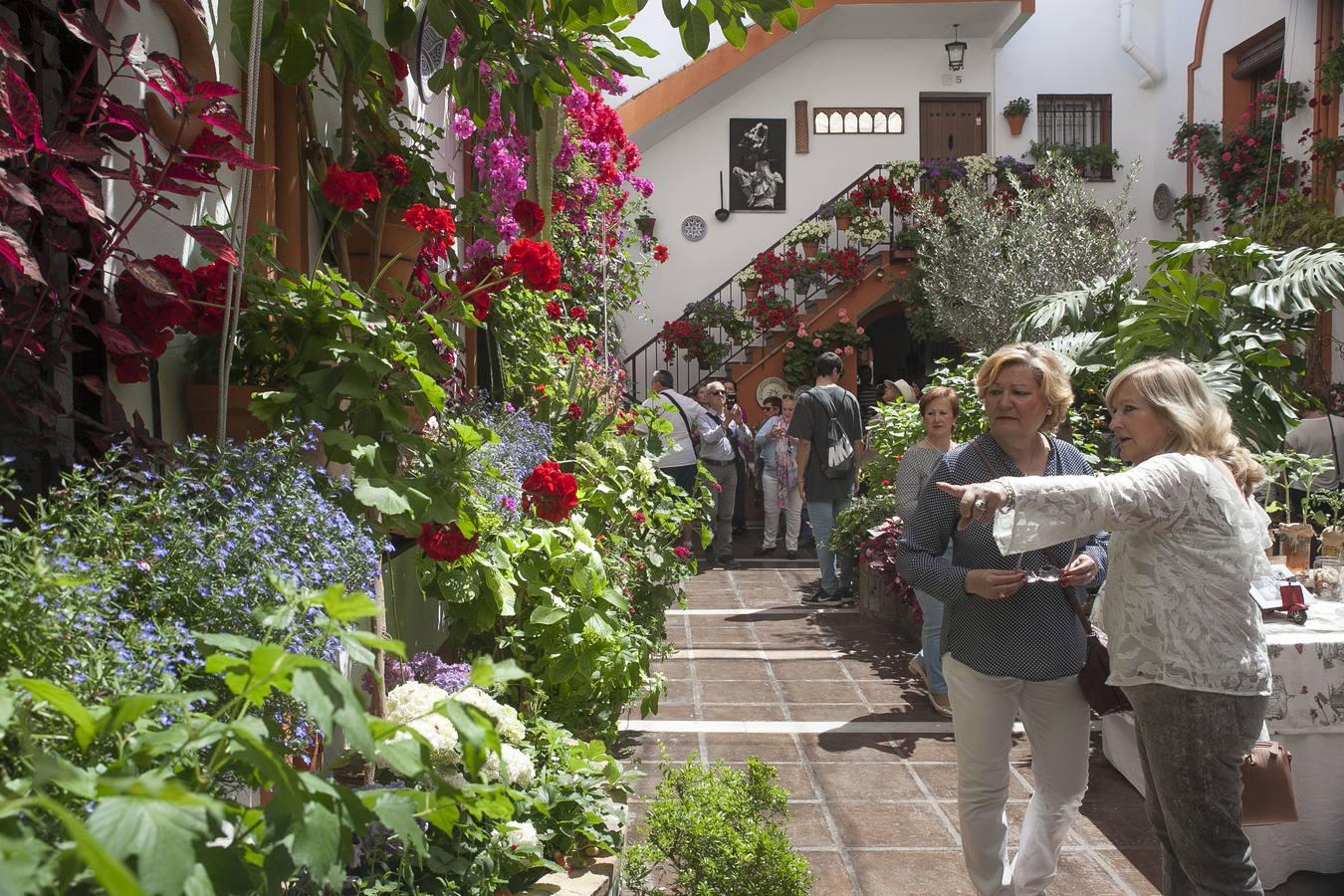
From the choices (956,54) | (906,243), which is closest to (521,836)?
(906,243)

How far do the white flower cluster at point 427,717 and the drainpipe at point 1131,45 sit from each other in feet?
55.7

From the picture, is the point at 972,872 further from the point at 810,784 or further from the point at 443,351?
the point at 443,351

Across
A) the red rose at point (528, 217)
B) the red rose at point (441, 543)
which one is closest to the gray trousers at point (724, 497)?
the red rose at point (528, 217)

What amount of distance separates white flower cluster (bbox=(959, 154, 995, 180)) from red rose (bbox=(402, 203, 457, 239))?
13.9 meters

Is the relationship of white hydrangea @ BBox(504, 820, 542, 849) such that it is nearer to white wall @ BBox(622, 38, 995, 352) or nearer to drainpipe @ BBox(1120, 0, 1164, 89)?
white wall @ BBox(622, 38, 995, 352)

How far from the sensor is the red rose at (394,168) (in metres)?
3.41

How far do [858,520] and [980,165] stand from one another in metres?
9.17

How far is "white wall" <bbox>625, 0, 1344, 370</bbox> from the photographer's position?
17.0 meters

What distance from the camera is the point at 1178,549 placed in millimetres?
2855

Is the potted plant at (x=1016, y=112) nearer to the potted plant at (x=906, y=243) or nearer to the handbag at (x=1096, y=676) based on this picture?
the potted plant at (x=906, y=243)

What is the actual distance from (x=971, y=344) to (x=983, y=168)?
3.41m

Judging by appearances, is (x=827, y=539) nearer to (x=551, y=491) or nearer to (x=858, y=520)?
(x=858, y=520)

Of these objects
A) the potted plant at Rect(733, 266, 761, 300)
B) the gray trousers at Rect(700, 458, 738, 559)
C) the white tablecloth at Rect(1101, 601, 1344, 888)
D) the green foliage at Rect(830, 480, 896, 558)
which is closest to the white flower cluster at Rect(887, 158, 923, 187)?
the potted plant at Rect(733, 266, 761, 300)

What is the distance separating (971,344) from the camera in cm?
1414
